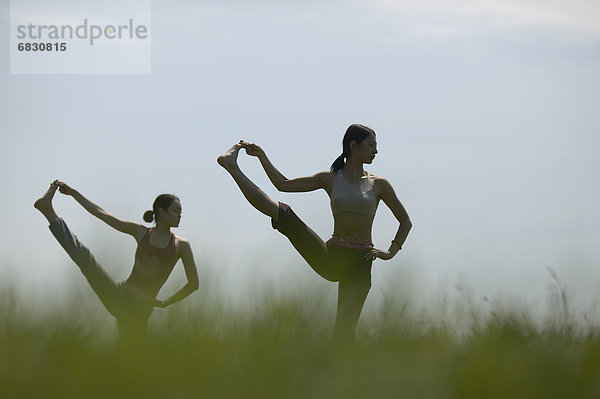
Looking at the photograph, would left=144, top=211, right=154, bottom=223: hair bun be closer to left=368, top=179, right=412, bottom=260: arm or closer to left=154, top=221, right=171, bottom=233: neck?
left=154, top=221, right=171, bottom=233: neck

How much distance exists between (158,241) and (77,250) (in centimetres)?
98

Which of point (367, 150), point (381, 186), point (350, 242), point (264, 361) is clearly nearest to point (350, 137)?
point (367, 150)

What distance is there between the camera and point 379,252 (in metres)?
7.70

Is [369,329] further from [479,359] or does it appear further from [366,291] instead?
[366,291]

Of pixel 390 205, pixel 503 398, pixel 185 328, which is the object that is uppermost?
pixel 390 205

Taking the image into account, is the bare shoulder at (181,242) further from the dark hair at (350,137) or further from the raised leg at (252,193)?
the dark hair at (350,137)

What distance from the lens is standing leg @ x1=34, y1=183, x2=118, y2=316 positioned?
6211 mm

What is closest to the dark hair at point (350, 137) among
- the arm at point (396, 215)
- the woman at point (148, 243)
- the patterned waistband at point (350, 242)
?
the arm at point (396, 215)

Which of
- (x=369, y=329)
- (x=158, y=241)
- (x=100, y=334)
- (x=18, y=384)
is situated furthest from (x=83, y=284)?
(x=158, y=241)

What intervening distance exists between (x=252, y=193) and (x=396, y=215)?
1.62 m

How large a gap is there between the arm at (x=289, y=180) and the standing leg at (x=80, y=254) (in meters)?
1.84

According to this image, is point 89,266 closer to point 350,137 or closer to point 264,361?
point 350,137

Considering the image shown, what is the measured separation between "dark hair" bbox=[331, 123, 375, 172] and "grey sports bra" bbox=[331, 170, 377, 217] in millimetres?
181

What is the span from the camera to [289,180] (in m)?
7.98
